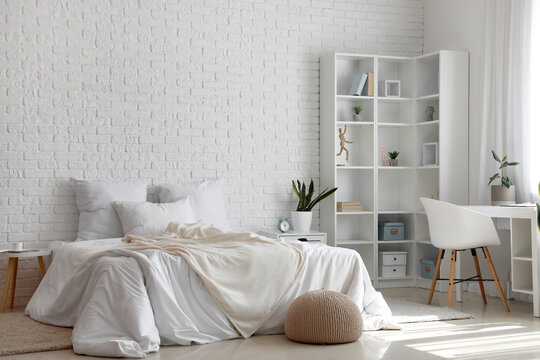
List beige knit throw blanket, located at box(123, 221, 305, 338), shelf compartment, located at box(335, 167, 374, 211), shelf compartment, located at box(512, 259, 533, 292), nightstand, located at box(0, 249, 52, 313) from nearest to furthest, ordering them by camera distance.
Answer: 1. beige knit throw blanket, located at box(123, 221, 305, 338)
2. nightstand, located at box(0, 249, 52, 313)
3. shelf compartment, located at box(512, 259, 533, 292)
4. shelf compartment, located at box(335, 167, 374, 211)

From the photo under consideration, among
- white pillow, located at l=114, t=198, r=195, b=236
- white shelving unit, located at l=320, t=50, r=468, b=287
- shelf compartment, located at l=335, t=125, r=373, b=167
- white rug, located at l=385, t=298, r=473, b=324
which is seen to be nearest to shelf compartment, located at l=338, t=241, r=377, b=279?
white shelving unit, located at l=320, t=50, r=468, b=287

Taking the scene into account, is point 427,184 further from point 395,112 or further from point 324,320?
point 324,320

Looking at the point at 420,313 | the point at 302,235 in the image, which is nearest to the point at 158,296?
the point at 420,313

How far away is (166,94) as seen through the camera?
6.42 metres

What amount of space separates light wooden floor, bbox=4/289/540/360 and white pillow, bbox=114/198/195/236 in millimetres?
1574

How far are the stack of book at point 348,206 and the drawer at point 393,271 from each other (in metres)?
0.67

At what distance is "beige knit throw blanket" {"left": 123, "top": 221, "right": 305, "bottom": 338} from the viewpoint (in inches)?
175

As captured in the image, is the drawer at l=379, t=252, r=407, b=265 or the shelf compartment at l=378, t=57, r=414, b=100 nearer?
the drawer at l=379, t=252, r=407, b=265

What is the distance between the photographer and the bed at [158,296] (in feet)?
13.3

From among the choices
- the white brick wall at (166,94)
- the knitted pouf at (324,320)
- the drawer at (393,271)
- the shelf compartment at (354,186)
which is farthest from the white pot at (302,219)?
the knitted pouf at (324,320)

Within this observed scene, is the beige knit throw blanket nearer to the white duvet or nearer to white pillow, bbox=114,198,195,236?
the white duvet

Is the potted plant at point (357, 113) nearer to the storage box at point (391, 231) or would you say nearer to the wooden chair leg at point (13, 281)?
the storage box at point (391, 231)

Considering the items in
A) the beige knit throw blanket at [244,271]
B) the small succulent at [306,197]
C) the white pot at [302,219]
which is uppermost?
the small succulent at [306,197]

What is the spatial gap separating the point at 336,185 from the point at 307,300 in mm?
2714
